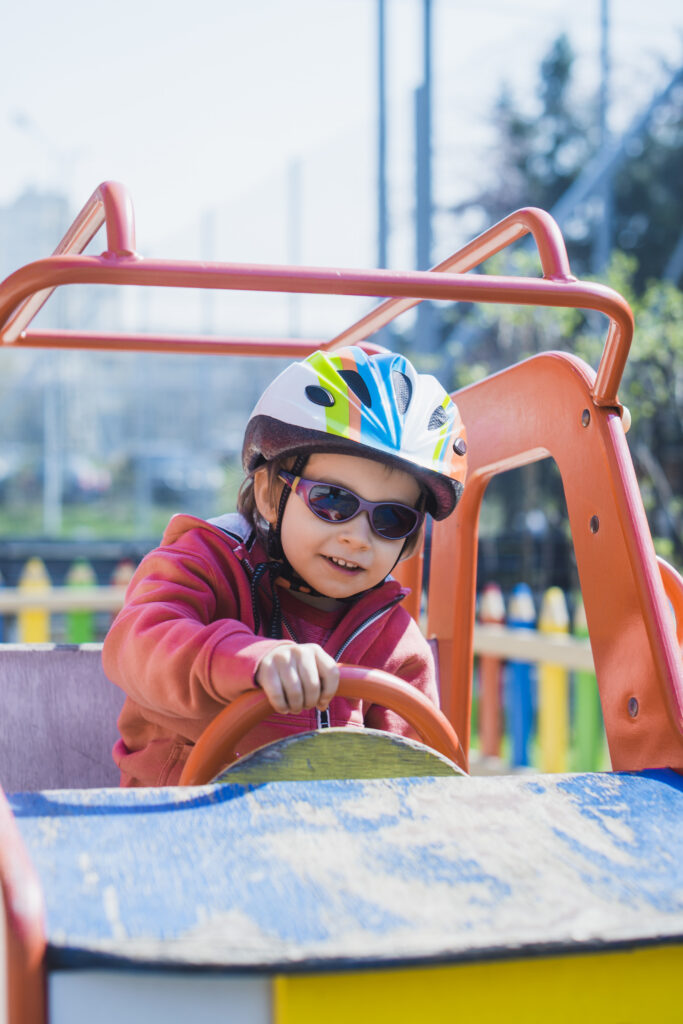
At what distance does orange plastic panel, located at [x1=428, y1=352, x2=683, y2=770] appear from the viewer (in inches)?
58.6

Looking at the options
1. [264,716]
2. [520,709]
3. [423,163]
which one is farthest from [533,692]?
[264,716]

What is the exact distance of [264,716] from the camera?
131cm

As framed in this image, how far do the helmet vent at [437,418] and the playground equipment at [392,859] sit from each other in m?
0.23

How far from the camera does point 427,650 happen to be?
194cm

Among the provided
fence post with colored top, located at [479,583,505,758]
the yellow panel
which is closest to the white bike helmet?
the yellow panel

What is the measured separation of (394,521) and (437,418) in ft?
0.68

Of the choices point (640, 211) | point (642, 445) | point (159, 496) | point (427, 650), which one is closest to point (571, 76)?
point (640, 211)

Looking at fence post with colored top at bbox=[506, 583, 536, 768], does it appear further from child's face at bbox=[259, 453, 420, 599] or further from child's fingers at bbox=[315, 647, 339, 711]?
child's fingers at bbox=[315, 647, 339, 711]

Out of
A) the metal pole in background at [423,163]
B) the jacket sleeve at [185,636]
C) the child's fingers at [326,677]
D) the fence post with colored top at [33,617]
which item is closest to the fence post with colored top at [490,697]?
the metal pole in background at [423,163]

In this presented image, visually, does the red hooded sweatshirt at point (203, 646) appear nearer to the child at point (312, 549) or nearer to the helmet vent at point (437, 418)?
the child at point (312, 549)

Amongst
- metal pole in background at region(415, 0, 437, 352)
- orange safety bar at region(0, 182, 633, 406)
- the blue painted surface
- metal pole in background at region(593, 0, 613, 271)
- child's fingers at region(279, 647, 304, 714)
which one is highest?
metal pole in background at region(593, 0, 613, 271)

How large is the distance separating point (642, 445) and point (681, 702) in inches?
234

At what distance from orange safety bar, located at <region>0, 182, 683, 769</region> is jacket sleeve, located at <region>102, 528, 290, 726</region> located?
439 millimetres

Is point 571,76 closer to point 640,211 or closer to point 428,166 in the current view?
point 640,211
